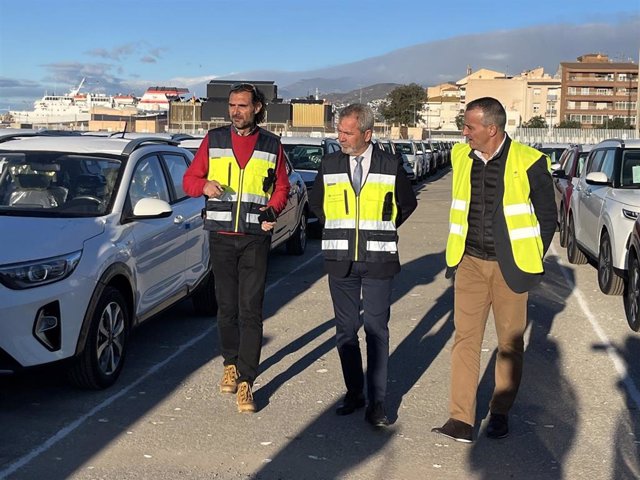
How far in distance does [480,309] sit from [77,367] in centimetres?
264

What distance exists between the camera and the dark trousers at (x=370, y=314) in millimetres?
5113

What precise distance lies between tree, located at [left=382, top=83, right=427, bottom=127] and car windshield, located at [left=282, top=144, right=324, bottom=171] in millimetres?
96084

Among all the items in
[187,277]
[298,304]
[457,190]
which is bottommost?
[298,304]

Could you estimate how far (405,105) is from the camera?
368 feet

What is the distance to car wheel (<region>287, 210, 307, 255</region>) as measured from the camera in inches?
504

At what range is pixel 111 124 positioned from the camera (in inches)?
3666

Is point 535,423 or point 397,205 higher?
point 397,205

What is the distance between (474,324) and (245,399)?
1.57 m

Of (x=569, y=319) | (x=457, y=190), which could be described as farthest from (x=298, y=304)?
(x=457, y=190)

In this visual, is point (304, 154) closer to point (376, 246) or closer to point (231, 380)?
point (231, 380)

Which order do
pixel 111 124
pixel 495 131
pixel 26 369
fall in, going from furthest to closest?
pixel 111 124
pixel 26 369
pixel 495 131

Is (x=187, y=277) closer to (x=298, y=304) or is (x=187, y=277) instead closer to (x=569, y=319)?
(x=298, y=304)

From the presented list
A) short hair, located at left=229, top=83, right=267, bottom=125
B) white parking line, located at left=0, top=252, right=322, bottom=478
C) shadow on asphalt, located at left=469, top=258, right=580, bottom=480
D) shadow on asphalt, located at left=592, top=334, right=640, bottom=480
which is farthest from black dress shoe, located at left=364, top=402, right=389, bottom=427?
short hair, located at left=229, top=83, right=267, bottom=125

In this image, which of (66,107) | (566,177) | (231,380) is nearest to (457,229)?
(231,380)
